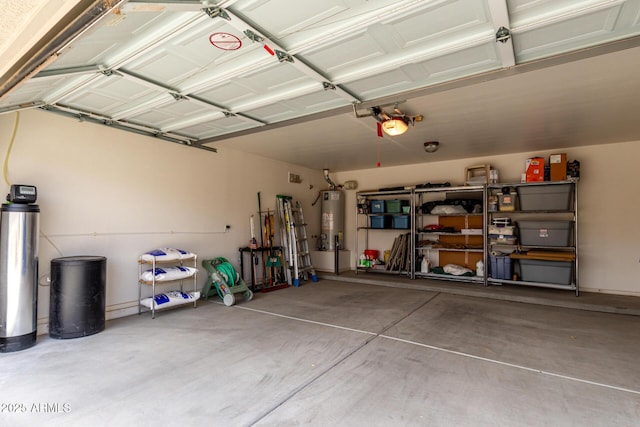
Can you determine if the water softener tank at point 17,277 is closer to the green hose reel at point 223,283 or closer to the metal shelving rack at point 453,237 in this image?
the green hose reel at point 223,283

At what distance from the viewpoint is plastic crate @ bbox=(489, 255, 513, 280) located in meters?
5.80

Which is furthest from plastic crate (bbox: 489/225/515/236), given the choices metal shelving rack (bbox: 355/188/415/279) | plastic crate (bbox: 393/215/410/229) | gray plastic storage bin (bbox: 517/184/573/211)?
plastic crate (bbox: 393/215/410/229)

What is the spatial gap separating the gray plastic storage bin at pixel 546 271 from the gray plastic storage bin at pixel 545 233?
32 centimetres

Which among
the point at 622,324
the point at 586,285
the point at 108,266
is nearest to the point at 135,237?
the point at 108,266

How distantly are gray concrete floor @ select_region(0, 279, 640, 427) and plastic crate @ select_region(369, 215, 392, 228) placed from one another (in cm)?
320

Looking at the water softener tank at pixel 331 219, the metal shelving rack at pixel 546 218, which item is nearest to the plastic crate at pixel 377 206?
the water softener tank at pixel 331 219

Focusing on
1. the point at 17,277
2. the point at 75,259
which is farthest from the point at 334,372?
the point at 17,277

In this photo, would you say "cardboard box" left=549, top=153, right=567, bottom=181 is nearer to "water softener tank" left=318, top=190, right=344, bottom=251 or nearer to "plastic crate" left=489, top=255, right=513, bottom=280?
"plastic crate" left=489, top=255, right=513, bottom=280

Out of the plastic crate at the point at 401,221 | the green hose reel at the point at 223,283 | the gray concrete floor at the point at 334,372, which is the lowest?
the gray concrete floor at the point at 334,372

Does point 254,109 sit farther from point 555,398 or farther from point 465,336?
point 555,398

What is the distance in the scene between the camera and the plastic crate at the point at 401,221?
7.07 m

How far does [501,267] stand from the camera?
5.86m

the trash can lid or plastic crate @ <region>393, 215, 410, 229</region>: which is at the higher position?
plastic crate @ <region>393, 215, 410, 229</region>

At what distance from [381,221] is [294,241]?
212 centimetres
